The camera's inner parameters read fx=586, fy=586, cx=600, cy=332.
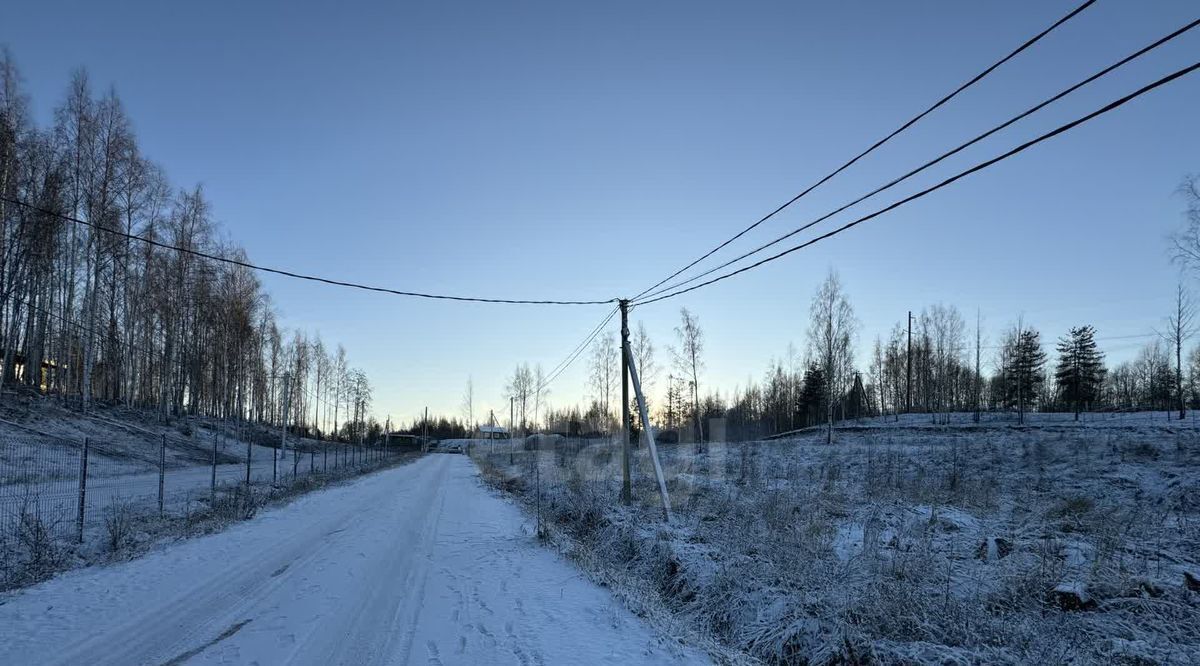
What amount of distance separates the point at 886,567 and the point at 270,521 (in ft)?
40.4

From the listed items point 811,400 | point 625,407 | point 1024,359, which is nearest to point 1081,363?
point 1024,359

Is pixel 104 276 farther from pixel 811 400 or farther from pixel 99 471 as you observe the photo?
pixel 811 400

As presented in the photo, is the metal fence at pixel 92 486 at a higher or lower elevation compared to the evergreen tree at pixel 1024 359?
lower

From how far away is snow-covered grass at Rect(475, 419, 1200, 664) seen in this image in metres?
5.62

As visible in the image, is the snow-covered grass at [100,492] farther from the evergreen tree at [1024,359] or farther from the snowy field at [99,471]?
the evergreen tree at [1024,359]

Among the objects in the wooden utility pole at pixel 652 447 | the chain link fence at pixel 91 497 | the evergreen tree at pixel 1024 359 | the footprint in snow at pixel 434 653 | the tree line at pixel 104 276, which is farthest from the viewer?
the evergreen tree at pixel 1024 359

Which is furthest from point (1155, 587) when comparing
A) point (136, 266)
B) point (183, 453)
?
point (136, 266)

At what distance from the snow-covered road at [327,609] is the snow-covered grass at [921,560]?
111 cm

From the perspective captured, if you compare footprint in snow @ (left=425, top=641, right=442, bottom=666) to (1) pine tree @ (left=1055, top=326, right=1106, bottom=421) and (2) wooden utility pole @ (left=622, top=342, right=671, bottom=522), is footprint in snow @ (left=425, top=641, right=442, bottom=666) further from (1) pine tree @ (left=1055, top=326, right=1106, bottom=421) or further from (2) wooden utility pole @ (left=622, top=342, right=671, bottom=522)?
(1) pine tree @ (left=1055, top=326, right=1106, bottom=421)

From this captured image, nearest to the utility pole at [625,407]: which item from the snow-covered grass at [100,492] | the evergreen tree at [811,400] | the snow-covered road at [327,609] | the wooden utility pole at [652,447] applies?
the wooden utility pole at [652,447]

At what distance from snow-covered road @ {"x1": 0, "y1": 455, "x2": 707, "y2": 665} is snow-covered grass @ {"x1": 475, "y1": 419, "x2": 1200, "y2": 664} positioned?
111cm

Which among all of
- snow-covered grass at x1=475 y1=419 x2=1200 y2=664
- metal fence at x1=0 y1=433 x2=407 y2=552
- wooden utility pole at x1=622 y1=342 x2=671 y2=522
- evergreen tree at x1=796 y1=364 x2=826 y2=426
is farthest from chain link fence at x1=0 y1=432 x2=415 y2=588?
evergreen tree at x1=796 y1=364 x2=826 y2=426

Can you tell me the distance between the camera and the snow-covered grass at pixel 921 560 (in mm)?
5621

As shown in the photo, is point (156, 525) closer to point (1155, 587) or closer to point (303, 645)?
point (303, 645)
